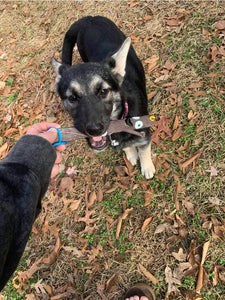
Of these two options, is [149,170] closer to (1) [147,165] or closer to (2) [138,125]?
(1) [147,165]

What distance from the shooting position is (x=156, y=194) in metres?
3.58

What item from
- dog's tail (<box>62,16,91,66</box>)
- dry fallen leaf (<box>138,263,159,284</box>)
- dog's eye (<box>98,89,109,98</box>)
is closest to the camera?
dog's eye (<box>98,89,109,98</box>)


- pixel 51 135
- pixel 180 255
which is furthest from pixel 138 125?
pixel 180 255

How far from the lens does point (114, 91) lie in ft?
9.71

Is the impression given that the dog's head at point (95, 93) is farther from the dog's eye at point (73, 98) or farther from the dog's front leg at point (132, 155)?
the dog's front leg at point (132, 155)

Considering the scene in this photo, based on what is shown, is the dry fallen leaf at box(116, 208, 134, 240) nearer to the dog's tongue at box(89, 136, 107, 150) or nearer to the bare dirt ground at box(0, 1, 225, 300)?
the bare dirt ground at box(0, 1, 225, 300)

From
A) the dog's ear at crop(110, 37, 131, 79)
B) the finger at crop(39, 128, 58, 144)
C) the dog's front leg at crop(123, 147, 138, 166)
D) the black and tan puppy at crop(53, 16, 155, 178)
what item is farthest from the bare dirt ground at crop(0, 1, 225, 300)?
the finger at crop(39, 128, 58, 144)

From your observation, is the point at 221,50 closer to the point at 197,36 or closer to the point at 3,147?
the point at 197,36

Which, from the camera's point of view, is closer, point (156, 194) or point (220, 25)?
point (156, 194)

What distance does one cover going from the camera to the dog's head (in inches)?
104

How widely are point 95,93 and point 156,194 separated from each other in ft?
5.99

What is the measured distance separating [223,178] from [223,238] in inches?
32.8

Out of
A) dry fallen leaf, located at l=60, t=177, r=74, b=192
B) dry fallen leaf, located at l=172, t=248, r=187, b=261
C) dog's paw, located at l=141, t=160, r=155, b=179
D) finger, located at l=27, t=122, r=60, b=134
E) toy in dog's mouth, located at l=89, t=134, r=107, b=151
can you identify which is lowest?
dry fallen leaf, located at l=172, t=248, r=187, b=261

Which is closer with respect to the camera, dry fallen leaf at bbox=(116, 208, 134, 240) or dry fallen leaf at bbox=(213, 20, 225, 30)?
dry fallen leaf at bbox=(116, 208, 134, 240)
